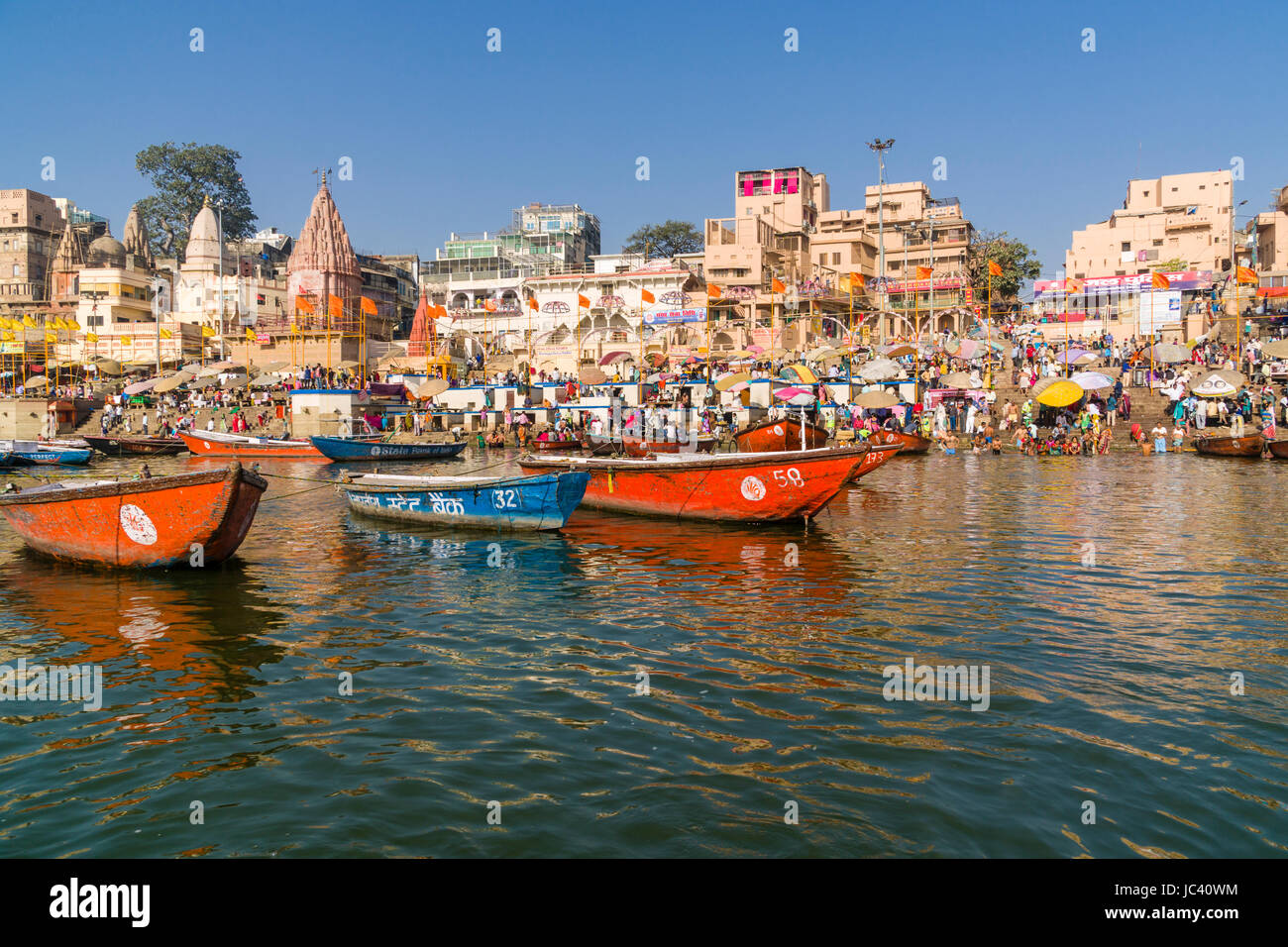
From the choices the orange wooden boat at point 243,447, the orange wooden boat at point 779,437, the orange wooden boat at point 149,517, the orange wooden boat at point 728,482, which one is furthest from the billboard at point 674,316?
the orange wooden boat at point 149,517

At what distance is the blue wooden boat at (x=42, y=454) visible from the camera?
30.9 m

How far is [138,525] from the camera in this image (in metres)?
12.0

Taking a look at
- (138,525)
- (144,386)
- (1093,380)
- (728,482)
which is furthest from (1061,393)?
(144,386)

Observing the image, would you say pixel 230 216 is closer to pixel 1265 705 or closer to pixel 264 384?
pixel 264 384

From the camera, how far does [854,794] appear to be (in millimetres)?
5387

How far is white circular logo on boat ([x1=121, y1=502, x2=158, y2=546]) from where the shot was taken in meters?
12.0

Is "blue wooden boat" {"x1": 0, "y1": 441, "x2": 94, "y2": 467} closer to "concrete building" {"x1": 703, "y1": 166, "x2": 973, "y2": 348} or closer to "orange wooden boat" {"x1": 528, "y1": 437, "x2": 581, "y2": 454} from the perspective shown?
"orange wooden boat" {"x1": 528, "y1": 437, "x2": 581, "y2": 454}

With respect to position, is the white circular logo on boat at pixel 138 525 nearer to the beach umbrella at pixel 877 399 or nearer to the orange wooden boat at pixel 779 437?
the orange wooden boat at pixel 779 437

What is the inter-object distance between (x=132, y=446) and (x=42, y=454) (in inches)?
220

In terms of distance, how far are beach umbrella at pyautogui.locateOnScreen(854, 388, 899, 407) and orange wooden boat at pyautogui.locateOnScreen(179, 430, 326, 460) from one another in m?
20.5

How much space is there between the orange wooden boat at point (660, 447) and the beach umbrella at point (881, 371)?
10.3 meters

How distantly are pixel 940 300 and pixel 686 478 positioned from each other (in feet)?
164

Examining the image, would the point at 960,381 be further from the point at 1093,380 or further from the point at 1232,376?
the point at 1232,376
